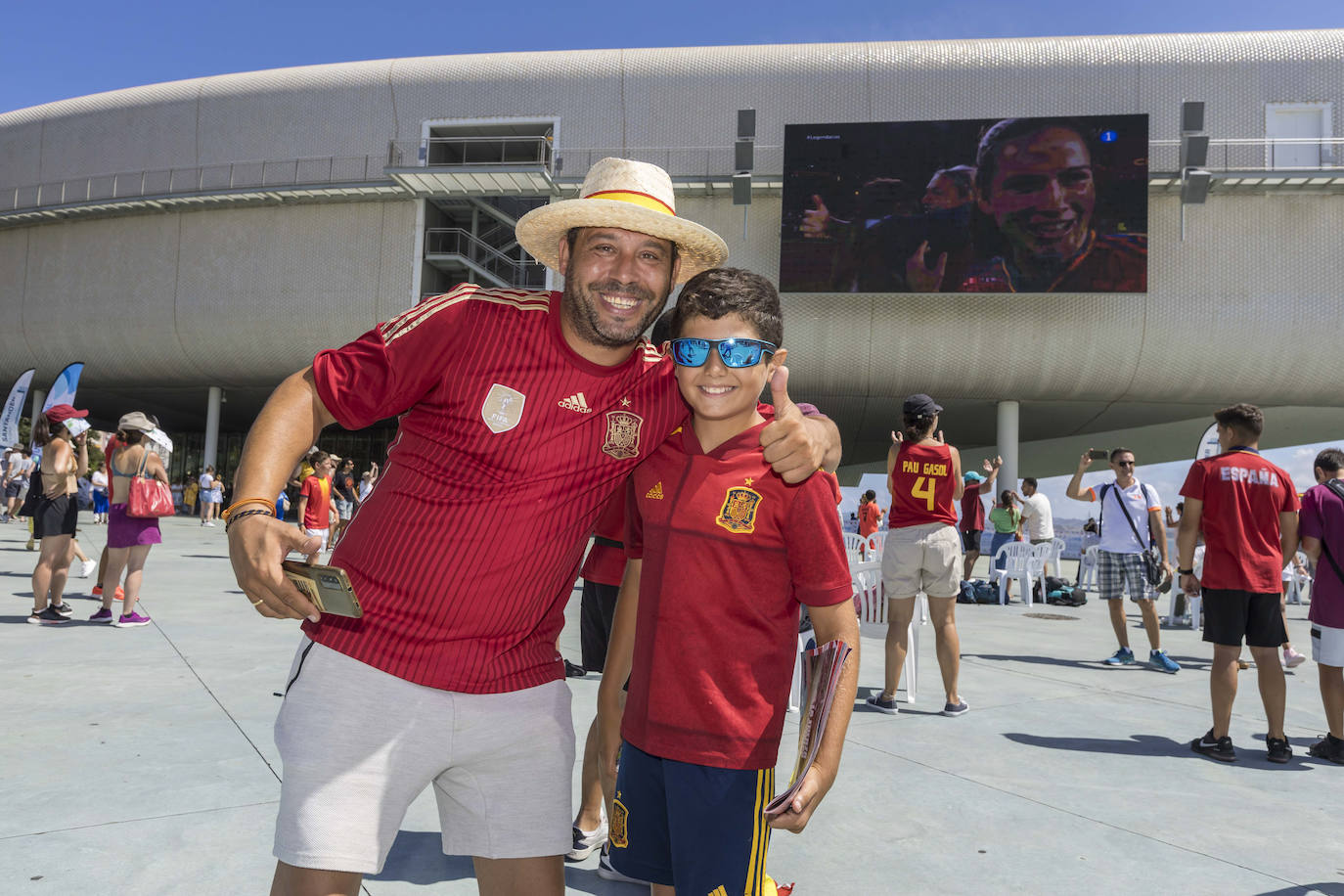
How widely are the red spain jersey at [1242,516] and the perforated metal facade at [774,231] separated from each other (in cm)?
2093

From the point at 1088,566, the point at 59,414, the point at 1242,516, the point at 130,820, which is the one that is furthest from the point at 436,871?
the point at 1088,566

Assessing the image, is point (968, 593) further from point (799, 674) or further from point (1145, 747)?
point (1145, 747)

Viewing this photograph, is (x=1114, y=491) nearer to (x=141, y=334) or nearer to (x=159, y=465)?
(x=159, y=465)

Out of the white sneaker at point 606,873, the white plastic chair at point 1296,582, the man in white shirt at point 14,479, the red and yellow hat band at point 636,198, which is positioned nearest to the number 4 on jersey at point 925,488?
the white sneaker at point 606,873

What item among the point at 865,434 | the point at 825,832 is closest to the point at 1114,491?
the point at 825,832

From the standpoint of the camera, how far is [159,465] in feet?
25.0

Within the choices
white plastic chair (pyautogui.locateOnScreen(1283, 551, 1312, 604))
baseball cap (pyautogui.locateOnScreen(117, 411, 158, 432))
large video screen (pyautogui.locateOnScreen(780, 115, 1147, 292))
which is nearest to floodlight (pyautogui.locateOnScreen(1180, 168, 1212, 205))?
large video screen (pyautogui.locateOnScreen(780, 115, 1147, 292))

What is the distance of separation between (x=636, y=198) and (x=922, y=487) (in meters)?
4.33

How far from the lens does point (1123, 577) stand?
8008mm

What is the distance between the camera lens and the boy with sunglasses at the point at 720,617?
1796 millimetres

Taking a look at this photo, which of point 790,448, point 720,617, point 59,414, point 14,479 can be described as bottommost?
point 720,617

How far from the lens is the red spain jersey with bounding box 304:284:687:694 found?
1.76 m

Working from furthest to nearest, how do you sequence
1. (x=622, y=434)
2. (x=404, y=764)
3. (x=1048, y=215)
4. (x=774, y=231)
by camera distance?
(x=774, y=231), (x=1048, y=215), (x=622, y=434), (x=404, y=764)

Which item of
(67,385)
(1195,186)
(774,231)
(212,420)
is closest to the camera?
(67,385)
